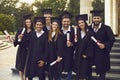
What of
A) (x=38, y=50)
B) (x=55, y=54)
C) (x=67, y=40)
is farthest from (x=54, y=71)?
(x=67, y=40)

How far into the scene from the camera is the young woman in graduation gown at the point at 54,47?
336 inches

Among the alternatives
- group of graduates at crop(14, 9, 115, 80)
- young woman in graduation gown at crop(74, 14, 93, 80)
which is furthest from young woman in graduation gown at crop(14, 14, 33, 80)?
young woman in graduation gown at crop(74, 14, 93, 80)

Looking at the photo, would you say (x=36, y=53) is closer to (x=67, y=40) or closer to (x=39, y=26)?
(x=39, y=26)

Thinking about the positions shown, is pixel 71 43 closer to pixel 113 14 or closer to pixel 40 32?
pixel 40 32

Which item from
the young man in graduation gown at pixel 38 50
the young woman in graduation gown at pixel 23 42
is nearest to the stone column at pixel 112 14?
the young woman in graduation gown at pixel 23 42

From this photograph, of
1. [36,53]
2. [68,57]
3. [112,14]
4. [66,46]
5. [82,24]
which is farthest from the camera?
[112,14]

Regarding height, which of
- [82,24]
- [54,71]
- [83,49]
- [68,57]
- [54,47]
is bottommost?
[54,71]

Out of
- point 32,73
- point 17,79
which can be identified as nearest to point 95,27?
point 32,73

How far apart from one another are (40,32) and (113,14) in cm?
1109

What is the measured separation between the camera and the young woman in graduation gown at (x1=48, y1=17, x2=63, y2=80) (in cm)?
854

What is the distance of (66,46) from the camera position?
8.97 m

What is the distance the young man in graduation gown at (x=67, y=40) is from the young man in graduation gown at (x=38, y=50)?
1.72 ft

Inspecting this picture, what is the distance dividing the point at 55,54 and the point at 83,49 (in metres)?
0.71

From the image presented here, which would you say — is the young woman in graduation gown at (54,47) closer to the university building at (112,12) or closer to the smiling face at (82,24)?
the smiling face at (82,24)
